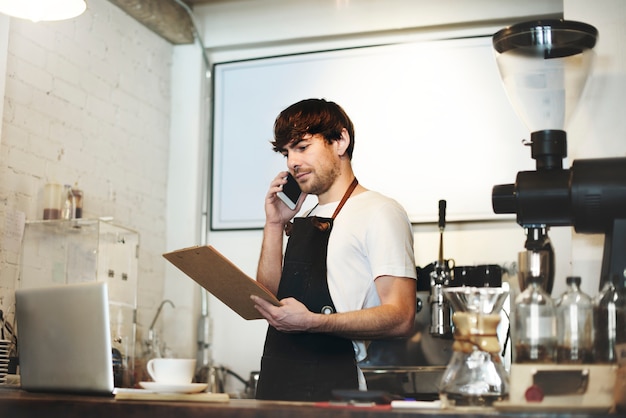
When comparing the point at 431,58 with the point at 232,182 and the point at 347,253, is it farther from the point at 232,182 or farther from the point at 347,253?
the point at 347,253

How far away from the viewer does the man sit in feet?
8.03

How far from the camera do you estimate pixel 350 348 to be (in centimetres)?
257

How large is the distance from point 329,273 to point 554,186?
35.2 inches

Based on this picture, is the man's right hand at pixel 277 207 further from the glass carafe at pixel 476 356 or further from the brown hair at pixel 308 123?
the glass carafe at pixel 476 356

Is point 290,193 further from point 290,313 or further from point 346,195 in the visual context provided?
point 290,313

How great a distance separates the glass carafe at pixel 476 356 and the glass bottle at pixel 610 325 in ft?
0.56

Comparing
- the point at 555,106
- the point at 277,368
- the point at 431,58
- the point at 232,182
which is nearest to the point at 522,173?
the point at 555,106

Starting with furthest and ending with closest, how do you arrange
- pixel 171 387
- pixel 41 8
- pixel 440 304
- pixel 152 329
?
pixel 152 329 < pixel 440 304 < pixel 41 8 < pixel 171 387

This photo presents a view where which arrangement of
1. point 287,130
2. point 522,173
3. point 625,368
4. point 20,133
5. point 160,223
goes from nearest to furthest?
point 625,368 → point 522,173 → point 287,130 → point 20,133 → point 160,223

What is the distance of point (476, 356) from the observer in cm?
152

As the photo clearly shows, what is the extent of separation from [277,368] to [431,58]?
227 cm

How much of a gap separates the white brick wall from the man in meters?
1.23

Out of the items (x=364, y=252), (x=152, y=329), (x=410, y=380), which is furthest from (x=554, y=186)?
(x=152, y=329)

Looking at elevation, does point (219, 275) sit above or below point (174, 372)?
above
